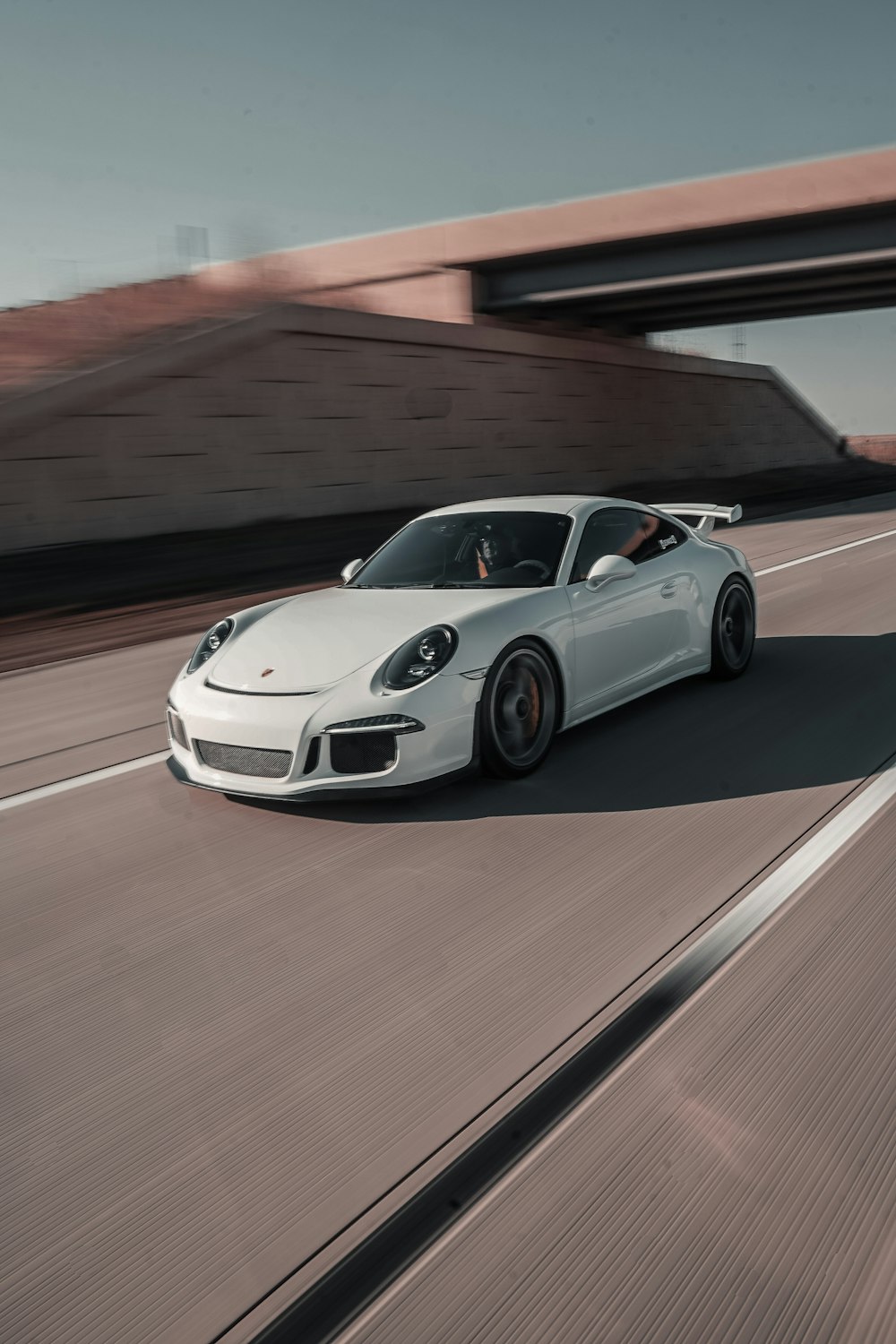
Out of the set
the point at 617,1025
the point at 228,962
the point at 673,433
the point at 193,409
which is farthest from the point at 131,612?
the point at 673,433

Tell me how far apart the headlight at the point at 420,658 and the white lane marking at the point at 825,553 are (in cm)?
866

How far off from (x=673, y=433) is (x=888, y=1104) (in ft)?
116

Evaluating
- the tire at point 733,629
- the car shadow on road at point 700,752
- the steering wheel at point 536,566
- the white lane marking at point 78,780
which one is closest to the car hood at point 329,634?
the steering wheel at point 536,566

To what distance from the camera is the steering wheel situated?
6438 mm

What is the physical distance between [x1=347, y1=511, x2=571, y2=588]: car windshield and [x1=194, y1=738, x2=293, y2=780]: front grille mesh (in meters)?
1.64

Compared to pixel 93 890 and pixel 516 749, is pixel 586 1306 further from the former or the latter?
pixel 516 749

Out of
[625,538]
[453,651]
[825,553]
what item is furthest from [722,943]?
[825,553]

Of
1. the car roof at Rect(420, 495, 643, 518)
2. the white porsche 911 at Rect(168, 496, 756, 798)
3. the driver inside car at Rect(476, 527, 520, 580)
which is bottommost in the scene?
the white porsche 911 at Rect(168, 496, 756, 798)

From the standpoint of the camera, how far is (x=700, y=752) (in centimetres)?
634

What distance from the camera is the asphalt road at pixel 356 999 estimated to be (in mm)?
2643

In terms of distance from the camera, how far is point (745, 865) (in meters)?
4.71

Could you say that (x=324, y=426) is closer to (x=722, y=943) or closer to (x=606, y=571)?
(x=606, y=571)

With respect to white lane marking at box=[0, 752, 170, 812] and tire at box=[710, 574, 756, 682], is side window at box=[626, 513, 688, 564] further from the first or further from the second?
white lane marking at box=[0, 752, 170, 812]

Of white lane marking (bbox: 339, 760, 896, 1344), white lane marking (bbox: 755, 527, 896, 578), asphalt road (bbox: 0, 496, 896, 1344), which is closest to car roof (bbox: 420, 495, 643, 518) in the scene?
asphalt road (bbox: 0, 496, 896, 1344)
